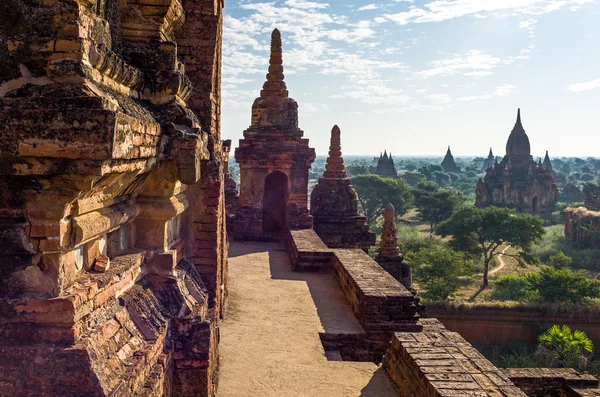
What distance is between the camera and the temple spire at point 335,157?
594 inches

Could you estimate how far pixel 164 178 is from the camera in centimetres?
349

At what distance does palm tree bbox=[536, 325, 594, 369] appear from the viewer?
1523cm

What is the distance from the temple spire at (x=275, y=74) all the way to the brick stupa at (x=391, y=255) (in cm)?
396

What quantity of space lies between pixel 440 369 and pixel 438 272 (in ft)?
62.0

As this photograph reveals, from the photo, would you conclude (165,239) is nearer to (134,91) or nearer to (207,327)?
(207,327)

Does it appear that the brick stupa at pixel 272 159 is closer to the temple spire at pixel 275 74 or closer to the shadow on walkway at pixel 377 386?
the temple spire at pixel 275 74

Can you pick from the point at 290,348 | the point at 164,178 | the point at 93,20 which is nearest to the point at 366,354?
the point at 290,348

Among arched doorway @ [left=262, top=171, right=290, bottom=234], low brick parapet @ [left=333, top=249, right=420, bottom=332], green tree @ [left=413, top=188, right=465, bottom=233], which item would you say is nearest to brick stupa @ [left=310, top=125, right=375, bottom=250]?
arched doorway @ [left=262, top=171, right=290, bottom=234]

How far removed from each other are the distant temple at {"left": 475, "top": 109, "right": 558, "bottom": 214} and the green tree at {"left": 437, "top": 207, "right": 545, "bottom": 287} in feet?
71.9

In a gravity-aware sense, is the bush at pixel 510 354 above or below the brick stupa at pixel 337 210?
below

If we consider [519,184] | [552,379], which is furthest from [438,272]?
[519,184]

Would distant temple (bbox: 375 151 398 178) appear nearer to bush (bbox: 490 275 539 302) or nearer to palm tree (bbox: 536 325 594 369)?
bush (bbox: 490 275 539 302)

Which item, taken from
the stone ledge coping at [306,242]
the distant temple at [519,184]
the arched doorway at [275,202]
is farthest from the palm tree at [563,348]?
the distant temple at [519,184]

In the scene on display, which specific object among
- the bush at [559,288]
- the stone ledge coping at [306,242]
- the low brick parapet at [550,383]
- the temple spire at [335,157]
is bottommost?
the bush at [559,288]
